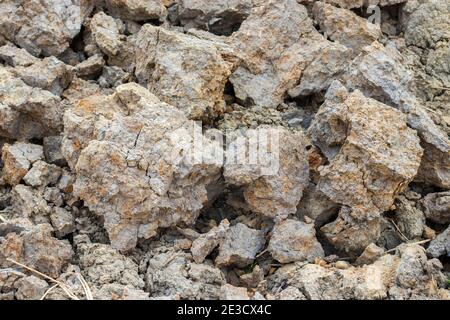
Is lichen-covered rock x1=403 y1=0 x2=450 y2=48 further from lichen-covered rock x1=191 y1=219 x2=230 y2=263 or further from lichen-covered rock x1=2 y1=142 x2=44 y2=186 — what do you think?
lichen-covered rock x1=2 y1=142 x2=44 y2=186

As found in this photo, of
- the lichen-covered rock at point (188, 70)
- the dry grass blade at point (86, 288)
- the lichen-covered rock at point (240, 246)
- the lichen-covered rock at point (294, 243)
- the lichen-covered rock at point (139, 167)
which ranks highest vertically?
the lichen-covered rock at point (188, 70)

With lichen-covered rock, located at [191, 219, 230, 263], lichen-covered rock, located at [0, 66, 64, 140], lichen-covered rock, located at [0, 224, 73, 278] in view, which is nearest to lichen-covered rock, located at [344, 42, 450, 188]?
lichen-covered rock, located at [191, 219, 230, 263]

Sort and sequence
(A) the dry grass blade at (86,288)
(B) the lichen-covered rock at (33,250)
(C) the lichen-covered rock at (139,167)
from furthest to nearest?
(C) the lichen-covered rock at (139,167), (B) the lichen-covered rock at (33,250), (A) the dry grass blade at (86,288)

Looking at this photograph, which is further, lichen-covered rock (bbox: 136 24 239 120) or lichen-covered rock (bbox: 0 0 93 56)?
lichen-covered rock (bbox: 0 0 93 56)

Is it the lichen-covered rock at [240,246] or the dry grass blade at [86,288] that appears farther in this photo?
the lichen-covered rock at [240,246]

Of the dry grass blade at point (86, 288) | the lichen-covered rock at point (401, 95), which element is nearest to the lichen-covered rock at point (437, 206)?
the lichen-covered rock at point (401, 95)

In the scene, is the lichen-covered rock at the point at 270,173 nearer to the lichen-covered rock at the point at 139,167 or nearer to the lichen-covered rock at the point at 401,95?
the lichen-covered rock at the point at 139,167
